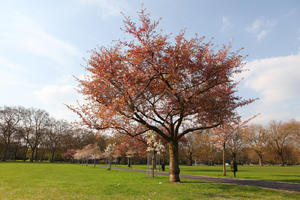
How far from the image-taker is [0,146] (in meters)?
63.8

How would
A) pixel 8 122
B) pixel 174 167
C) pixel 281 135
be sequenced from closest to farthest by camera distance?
1. pixel 174 167
2. pixel 8 122
3. pixel 281 135

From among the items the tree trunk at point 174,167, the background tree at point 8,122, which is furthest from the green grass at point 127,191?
the background tree at point 8,122

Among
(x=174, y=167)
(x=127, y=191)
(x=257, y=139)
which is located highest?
(x=257, y=139)

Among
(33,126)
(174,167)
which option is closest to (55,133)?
(33,126)

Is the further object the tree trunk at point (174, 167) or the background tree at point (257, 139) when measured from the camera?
the background tree at point (257, 139)

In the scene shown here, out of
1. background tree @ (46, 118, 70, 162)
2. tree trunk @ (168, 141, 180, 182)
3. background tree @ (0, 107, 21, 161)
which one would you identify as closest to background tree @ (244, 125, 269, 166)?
tree trunk @ (168, 141, 180, 182)

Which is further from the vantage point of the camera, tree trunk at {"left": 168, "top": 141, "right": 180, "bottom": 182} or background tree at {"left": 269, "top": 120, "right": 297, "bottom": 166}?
background tree at {"left": 269, "top": 120, "right": 297, "bottom": 166}

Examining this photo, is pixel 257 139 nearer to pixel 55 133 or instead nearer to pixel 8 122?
pixel 55 133

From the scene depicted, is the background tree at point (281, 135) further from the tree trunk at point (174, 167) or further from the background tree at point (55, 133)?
the background tree at point (55, 133)

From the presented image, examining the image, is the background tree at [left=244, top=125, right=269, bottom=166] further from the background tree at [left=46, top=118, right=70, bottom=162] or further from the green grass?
the background tree at [left=46, top=118, right=70, bottom=162]

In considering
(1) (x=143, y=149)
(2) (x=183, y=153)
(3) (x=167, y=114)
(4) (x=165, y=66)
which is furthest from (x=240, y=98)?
(2) (x=183, y=153)

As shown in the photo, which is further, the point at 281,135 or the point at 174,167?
the point at 281,135

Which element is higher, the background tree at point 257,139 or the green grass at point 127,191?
the background tree at point 257,139

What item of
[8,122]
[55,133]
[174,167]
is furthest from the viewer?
[55,133]
